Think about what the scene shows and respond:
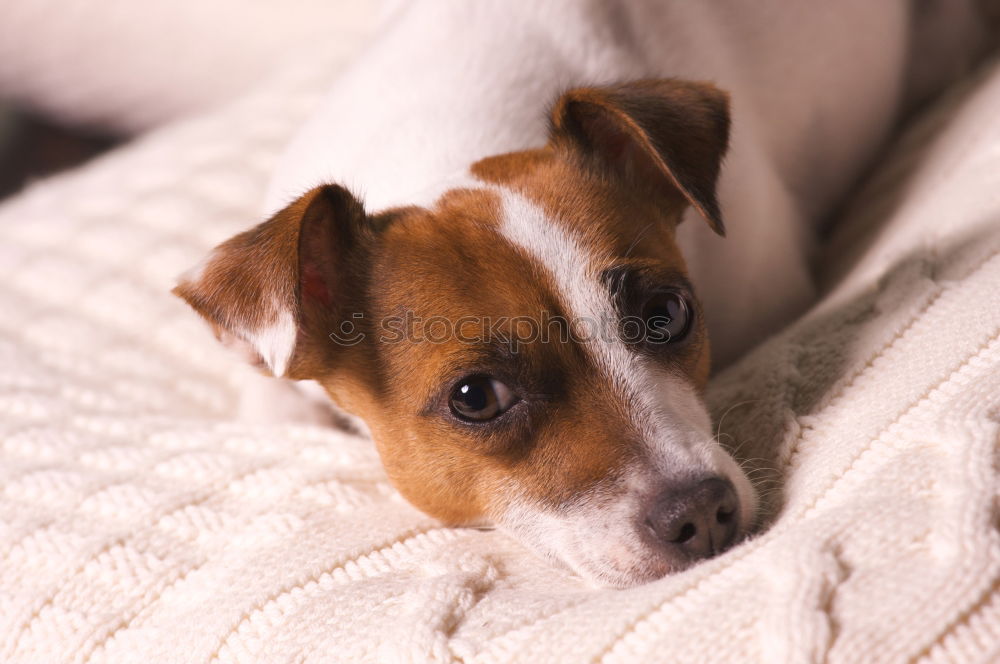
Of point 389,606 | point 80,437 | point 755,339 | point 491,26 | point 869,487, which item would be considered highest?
point 491,26

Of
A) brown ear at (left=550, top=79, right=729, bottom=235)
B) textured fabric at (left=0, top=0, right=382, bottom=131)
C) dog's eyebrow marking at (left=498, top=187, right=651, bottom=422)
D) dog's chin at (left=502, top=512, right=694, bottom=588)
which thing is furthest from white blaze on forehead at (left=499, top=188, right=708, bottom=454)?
textured fabric at (left=0, top=0, right=382, bottom=131)

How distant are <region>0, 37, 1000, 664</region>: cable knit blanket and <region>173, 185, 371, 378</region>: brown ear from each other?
28cm

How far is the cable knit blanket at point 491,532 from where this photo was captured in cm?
118

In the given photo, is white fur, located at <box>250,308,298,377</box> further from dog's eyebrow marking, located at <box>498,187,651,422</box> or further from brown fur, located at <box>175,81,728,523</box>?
dog's eyebrow marking, located at <box>498,187,651,422</box>

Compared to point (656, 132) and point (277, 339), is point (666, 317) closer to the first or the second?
point (656, 132)

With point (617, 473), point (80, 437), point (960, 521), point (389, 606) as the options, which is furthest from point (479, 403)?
point (80, 437)

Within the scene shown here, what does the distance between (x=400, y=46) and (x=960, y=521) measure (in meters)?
2.00

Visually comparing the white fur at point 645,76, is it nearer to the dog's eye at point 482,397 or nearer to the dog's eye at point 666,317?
the dog's eye at point 666,317

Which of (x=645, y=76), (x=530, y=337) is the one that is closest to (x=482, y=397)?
(x=530, y=337)

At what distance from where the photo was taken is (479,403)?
1702 mm

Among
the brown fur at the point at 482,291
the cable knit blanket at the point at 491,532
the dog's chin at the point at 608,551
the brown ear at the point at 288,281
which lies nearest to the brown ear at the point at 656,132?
the brown fur at the point at 482,291

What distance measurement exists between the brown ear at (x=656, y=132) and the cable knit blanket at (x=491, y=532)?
41 centimetres

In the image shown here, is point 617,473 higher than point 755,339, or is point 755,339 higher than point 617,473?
point 617,473

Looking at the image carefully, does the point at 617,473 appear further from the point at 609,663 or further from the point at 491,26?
the point at 491,26
